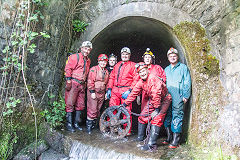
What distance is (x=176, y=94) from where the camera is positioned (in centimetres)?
382

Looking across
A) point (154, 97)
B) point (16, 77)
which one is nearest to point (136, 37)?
point (154, 97)

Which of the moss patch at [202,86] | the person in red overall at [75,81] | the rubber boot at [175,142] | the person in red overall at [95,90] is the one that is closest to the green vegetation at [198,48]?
the moss patch at [202,86]

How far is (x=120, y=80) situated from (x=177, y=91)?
1278mm

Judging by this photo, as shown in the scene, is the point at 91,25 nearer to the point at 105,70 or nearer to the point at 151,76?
the point at 105,70

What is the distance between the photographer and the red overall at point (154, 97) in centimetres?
349

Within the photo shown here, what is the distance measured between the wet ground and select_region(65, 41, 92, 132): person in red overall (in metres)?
0.47

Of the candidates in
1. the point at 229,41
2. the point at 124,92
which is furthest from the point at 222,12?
the point at 124,92

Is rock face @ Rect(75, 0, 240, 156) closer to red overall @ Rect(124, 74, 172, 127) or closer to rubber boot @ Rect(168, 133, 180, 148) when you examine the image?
rubber boot @ Rect(168, 133, 180, 148)

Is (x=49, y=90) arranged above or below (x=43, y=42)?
below

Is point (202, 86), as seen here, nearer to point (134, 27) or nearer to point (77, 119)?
point (134, 27)

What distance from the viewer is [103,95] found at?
468 cm

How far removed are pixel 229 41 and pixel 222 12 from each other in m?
0.56

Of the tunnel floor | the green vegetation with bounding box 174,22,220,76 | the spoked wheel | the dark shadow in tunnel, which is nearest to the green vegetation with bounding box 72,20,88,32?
the dark shadow in tunnel

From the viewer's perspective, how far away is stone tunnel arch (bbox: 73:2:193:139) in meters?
4.20
